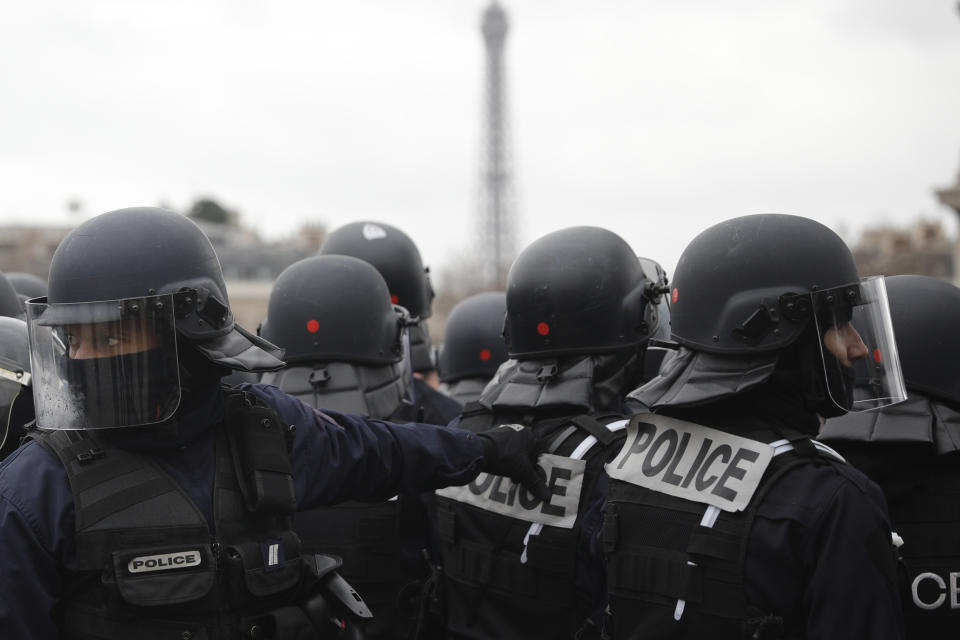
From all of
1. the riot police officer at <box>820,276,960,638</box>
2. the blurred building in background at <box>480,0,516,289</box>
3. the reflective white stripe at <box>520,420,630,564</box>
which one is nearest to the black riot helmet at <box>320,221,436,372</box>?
the reflective white stripe at <box>520,420,630,564</box>

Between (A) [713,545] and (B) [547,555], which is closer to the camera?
(A) [713,545]

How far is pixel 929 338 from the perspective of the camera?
3.73 metres

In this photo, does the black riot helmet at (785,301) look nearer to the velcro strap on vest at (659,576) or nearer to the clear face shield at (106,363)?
the velcro strap on vest at (659,576)

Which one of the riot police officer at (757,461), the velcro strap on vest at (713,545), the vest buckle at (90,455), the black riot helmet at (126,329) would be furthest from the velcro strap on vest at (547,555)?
the vest buckle at (90,455)

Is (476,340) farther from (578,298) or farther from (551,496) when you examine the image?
(551,496)

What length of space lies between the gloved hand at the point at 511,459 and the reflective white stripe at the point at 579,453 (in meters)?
0.12

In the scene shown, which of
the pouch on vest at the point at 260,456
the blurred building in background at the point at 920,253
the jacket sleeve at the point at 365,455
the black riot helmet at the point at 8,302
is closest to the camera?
the pouch on vest at the point at 260,456

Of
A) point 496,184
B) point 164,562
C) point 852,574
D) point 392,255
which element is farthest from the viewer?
point 496,184

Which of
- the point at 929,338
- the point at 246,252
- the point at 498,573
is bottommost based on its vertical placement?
the point at 246,252

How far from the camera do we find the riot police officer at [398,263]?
7055 millimetres

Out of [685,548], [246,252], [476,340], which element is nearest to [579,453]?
[685,548]

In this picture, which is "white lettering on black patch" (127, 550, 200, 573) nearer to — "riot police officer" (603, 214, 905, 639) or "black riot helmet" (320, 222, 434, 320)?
"riot police officer" (603, 214, 905, 639)

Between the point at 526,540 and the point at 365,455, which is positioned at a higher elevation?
the point at 365,455

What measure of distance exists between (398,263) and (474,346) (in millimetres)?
852
